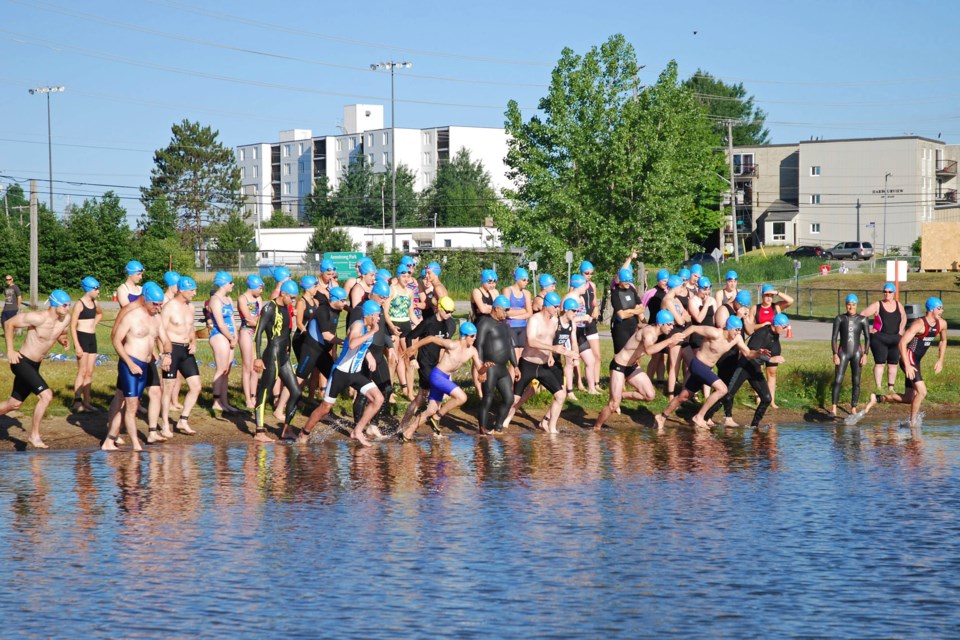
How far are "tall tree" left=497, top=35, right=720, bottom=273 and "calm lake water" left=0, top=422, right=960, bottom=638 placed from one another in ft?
90.7

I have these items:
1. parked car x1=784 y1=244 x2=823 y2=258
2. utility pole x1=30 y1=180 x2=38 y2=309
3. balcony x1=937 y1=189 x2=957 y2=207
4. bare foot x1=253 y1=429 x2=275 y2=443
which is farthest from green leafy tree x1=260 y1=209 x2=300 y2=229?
bare foot x1=253 y1=429 x2=275 y2=443

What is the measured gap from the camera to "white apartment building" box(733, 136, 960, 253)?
99438 millimetres

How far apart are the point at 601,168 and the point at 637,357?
26.4m

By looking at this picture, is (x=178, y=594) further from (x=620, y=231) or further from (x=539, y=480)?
(x=620, y=231)

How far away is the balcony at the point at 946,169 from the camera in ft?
344

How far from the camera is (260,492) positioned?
40.0 feet

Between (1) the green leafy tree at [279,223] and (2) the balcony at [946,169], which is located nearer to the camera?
(2) the balcony at [946,169]

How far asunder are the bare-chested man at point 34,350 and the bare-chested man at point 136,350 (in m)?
0.97

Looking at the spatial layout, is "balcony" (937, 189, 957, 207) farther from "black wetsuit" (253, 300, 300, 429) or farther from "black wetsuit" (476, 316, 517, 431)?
"black wetsuit" (253, 300, 300, 429)

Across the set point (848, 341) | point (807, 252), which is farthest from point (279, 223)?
point (848, 341)

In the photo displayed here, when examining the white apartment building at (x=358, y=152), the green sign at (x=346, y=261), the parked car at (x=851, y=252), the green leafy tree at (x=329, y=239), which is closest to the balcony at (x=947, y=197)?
the parked car at (x=851, y=252)

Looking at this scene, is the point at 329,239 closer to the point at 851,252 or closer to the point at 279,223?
the point at 279,223

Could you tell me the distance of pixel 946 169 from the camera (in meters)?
106

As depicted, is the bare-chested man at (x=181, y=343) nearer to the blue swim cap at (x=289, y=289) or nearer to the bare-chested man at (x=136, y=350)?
the bare-chested man at (x=136, y=350)
